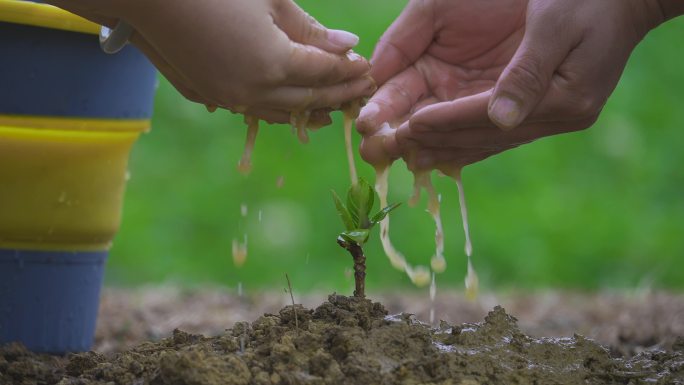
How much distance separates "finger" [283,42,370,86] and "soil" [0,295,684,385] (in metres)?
0.43

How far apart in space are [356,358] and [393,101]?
991 millimetres

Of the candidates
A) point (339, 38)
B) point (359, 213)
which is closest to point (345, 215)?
point (359, 213)

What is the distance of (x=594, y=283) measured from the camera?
5.11 metres

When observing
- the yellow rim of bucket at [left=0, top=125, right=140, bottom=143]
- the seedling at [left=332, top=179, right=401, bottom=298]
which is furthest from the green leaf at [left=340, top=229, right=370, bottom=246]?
the yellow rim of bucket at [left=0, top=125, right=140, bottom=143]

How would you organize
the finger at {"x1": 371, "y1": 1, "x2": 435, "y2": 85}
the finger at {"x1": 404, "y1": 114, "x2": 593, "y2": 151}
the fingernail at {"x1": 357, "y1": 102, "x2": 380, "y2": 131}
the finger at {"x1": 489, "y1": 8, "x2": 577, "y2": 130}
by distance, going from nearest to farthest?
the finger at {"x1": 489, "y1": 8, "x2": 577, "y2": 130} → the finger at {"x1": 404, "y1": 114, "x2": 593, "y2": 151} → the fingernail at {"x1": 357, "y1": 102, "x2": 380, "y2": 131} → the finger at {"x1": 371, "y1": 1, "x2": 435, "y2": 85}

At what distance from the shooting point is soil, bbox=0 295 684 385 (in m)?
1.59

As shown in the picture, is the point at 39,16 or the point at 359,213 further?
the point at 39,16

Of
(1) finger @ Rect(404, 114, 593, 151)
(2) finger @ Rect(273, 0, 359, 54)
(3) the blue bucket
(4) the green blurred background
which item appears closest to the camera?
(2) finger @ Rect(273, 0, 359, 54)

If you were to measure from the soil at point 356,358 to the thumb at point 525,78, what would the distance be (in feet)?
→ 1.41

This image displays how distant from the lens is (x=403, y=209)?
5.26 metres

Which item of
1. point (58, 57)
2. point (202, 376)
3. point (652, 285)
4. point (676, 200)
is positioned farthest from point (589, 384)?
point (676, 200)

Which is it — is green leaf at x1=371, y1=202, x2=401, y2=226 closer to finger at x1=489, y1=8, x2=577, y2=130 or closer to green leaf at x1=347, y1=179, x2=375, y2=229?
green leaf at x1=347, y1=179, x2=375, y2=229

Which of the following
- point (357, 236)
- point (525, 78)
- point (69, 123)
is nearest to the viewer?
point (357, 236)

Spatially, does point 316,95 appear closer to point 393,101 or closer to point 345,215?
point 345,215
